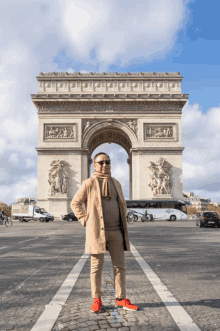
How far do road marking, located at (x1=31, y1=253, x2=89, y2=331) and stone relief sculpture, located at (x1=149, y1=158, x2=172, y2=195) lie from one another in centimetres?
2974

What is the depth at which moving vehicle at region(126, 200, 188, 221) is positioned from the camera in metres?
35.3

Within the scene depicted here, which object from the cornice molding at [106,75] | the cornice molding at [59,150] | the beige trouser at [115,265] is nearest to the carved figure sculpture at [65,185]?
the cornice molding at [59,150]

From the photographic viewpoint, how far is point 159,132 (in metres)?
36.8

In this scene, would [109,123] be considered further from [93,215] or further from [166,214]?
[93,215]

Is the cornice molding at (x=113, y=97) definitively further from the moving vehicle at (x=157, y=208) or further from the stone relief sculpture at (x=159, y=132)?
the moving vehicle at (x=157, y=208)

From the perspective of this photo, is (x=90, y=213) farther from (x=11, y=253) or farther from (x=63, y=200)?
(x=63, y=200)

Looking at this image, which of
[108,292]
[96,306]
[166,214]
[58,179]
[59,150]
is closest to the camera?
[96,306]

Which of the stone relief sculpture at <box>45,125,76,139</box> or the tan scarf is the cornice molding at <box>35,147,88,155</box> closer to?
the stone relief sculpture at <box>45,125,76,139</box>

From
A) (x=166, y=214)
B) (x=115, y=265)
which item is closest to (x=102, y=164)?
(x=115, y=265)

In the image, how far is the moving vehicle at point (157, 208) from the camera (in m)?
35.3

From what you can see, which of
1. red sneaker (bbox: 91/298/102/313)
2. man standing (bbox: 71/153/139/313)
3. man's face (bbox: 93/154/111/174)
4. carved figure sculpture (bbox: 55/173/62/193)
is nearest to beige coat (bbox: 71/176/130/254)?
man standing (bbox: 71/153/139/313)

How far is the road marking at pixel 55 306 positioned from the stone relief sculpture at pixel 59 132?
31211mm

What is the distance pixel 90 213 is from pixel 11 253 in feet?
18.8

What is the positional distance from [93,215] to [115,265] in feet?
2.05
